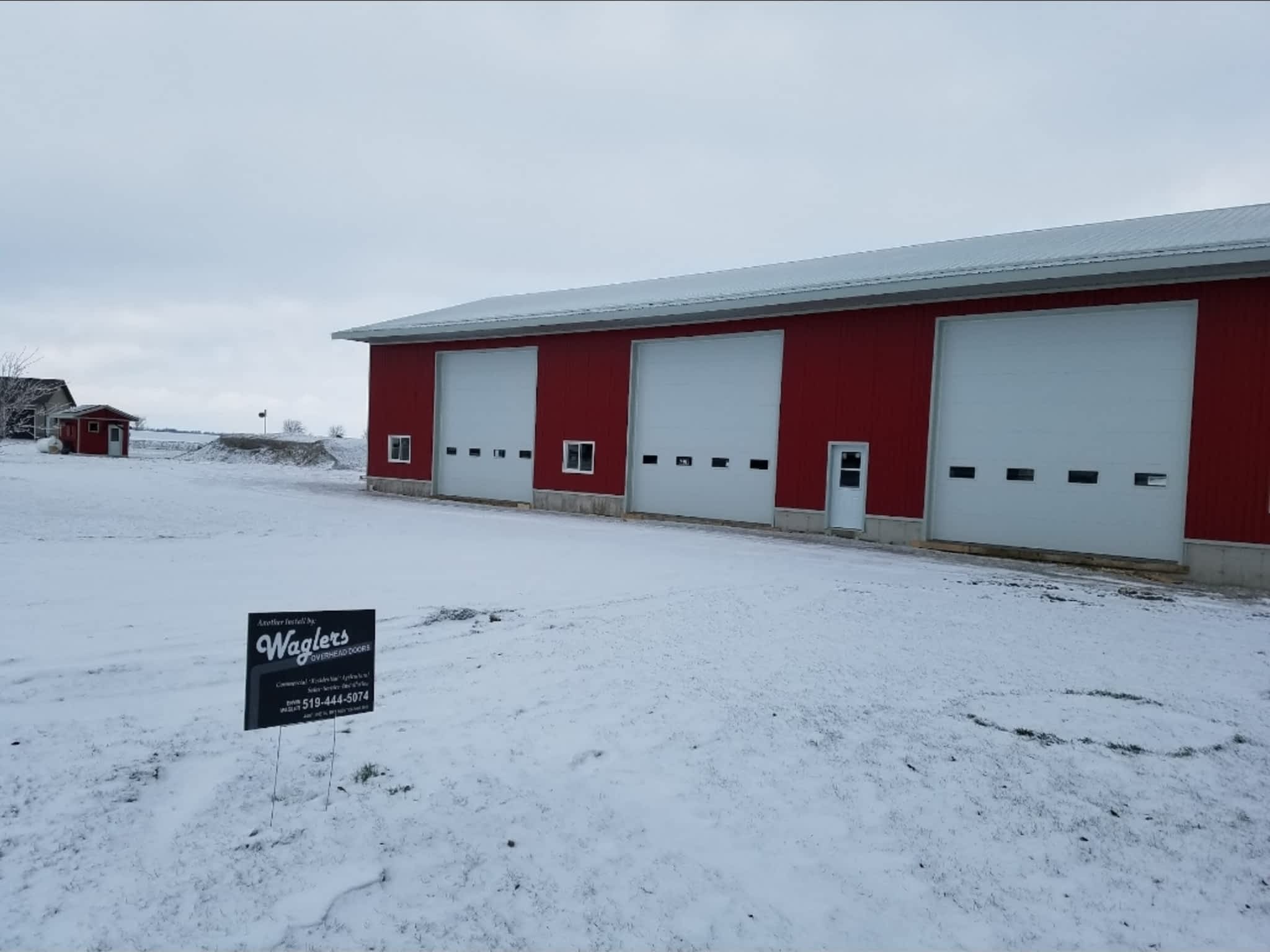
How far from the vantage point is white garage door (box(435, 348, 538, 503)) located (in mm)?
24359

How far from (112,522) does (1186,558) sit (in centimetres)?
1988

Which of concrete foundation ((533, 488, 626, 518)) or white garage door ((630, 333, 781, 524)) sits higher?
white garage door ((630, 333, 781, 524))

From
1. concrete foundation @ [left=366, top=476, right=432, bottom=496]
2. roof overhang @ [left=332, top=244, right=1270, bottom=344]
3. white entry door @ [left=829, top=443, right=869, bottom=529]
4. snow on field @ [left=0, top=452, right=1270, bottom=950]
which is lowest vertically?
snow on field @ [left=0, top=452, right=1270, bottom=950]

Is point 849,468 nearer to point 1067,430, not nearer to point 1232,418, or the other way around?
point 1067,430

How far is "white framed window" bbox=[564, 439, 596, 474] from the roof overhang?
11.0 ft

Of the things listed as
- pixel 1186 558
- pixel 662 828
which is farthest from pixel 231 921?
pixel 1186 558

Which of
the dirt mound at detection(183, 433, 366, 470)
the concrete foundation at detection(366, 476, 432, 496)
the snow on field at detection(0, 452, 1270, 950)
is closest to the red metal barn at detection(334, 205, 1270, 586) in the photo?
the concrete foundation at detection(366, 476, 432, 496)

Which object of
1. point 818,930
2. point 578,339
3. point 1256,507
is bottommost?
point 818,930

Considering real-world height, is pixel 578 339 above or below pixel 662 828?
above

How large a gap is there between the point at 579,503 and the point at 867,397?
908cm

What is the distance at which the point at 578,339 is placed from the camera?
22953 millimetres

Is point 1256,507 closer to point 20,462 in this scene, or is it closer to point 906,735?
point 906,735

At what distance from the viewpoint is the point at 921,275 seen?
16.7 meters

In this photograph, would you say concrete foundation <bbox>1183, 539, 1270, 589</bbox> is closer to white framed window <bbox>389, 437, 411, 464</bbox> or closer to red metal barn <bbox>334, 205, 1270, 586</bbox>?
red metal barn <bbox>334, 205, 1270, 586</bbox>
